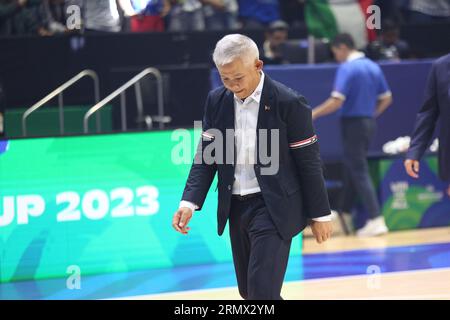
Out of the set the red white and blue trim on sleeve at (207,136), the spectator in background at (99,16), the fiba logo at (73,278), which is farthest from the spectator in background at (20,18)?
the red white and blue trim on sleeve at (207,136)

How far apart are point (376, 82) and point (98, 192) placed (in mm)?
3616

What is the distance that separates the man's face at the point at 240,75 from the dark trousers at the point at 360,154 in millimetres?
5730

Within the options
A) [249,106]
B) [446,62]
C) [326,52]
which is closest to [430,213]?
[326,52]

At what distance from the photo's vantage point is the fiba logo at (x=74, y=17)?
38.1ft

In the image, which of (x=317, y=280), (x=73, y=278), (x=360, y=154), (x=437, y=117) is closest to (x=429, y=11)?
(x=360, y=154)

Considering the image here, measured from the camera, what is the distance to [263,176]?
5.90 metres

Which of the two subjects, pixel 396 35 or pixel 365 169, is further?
pixel 396 35

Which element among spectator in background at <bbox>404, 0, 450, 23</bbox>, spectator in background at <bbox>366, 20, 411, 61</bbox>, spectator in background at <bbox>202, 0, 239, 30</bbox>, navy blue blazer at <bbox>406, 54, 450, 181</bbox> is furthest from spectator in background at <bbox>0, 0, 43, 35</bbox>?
navy blue blazer at <bbox>406, 54, 450, 181</bbox>

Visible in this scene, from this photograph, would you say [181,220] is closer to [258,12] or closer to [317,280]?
[317,280]

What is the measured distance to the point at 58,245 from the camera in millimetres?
9625

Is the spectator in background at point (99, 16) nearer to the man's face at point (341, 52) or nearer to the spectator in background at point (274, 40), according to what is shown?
the spectator in background at point (274, 40)

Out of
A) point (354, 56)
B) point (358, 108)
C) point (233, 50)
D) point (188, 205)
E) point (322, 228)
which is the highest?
point (233, 50)

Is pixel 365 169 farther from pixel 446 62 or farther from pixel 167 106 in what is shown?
pixel 446 62

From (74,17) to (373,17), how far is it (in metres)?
3.65
